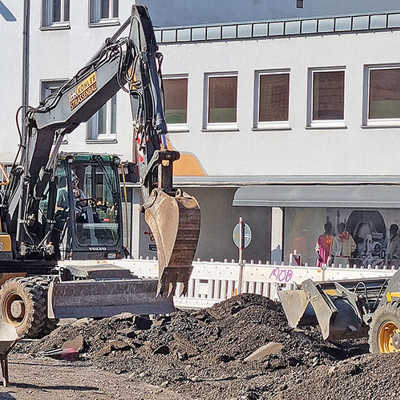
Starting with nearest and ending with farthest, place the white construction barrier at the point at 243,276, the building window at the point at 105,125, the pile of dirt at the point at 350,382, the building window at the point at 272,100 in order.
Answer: the pile of dirt at the point at 350,382, the white construction barrier at the point at 243,276, the building window at the point at 272,100, the building window at the point at 105,125

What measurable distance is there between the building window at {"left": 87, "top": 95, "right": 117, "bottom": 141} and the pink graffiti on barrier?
1152 centimetres

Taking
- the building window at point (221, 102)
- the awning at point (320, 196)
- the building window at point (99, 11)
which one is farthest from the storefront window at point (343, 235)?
the building window at point (99, 11)

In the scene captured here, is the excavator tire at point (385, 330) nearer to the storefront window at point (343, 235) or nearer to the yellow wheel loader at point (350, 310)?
the yellow wheel loader at point (350, 310)

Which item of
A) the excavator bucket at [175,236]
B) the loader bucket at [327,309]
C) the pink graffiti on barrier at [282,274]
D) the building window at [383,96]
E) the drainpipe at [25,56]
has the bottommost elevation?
the pink graffiti on barrier at [282,274]

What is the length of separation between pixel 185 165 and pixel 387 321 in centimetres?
1829

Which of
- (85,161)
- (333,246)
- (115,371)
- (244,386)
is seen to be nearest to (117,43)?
(85,161)

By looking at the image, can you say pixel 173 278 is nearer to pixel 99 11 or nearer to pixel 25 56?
pixel 99 11

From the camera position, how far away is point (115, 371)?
47.8ft

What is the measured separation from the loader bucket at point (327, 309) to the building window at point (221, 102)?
15.7m

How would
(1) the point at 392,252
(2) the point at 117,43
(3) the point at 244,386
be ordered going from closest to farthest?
(3) the point at 244,386 → (2) the point at 117,43 → (1) the point at 392,252

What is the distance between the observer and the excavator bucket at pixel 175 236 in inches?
526

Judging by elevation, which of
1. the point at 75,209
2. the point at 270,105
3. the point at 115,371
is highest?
the point at 270,105

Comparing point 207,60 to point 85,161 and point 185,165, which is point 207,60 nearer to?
point 185,165

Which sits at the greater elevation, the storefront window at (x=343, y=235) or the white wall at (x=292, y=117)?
the white wall at (x=292, y=117)
